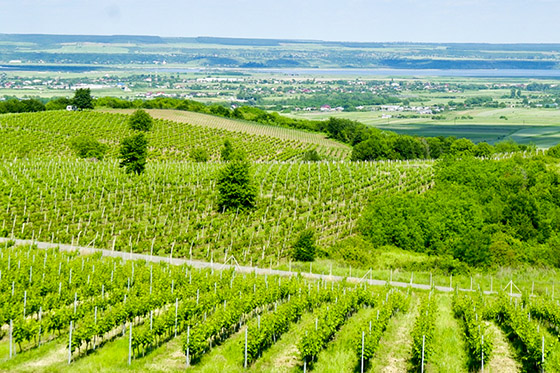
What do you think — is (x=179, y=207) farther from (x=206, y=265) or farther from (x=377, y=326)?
(x=377, y=326)

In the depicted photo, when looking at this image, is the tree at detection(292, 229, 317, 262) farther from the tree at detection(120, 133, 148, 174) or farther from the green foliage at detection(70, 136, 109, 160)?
the green foliage at detection(70, 136, 109, 160)

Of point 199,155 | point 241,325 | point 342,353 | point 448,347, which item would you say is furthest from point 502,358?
point 199,155

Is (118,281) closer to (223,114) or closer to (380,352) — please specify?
(380,352)

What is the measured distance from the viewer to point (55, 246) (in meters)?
45.4

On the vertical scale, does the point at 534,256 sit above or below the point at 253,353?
below

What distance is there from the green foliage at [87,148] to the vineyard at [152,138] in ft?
6.37

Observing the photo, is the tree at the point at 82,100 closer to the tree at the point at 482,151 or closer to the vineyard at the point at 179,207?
the vineyard at the point at 179,207

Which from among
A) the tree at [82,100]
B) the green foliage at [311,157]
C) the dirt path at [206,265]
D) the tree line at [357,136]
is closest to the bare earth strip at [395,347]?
the dirt path at [206,265]

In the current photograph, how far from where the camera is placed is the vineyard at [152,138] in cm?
9519

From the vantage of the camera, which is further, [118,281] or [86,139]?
[86,139]

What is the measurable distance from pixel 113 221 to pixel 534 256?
35953 mm

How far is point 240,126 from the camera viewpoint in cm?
12875

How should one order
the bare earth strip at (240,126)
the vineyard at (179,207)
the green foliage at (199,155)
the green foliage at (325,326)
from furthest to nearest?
the bare earth strip at (240,126) → the green foliage at (199,155) → the vineyard at (179,207) → the green foliage at (325,326)

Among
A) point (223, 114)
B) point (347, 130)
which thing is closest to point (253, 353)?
point (347, 130)
